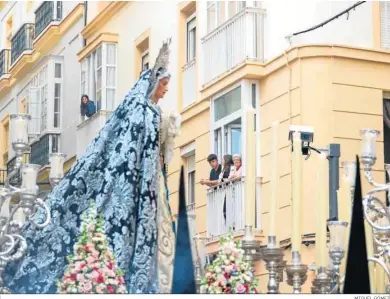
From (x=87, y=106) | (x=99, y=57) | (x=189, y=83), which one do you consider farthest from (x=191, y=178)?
(x=99, y=57)

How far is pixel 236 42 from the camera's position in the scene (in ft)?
43.3

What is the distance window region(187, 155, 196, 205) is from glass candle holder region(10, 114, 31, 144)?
8248 millimetres

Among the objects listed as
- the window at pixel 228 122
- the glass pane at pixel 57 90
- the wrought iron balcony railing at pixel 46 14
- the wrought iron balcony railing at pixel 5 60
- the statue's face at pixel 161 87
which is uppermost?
the wrought iron balcony railing at pixel 46 14

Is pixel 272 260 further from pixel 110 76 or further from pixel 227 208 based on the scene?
pixel 110 76

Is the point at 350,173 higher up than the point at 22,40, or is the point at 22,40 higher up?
the point at 22,40

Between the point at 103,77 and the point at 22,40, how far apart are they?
157 inches

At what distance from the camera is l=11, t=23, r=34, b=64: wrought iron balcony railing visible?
66.8 ft

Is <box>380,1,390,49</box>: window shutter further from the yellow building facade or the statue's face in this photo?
the statue's face

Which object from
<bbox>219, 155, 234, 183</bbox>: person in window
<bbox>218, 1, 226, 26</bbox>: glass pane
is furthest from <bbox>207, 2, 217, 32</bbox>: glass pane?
<bbox>219, 155, 234, 183</bbox>: person in window

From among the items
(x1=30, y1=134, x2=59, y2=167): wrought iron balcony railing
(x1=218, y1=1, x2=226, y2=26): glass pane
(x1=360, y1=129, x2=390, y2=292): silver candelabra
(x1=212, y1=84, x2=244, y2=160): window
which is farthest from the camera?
(x1=30, y1=134, x2=59, y2=167): wrought iron balcony railing

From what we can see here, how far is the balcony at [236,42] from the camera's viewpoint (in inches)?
513

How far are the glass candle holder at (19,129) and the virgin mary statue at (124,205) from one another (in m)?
0.45

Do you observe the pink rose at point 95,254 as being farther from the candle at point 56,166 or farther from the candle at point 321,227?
the candle at point 56,166

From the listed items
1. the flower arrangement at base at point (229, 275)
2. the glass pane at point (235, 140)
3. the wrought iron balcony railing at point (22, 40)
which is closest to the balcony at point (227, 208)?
the glass pane at point (235, 140)
